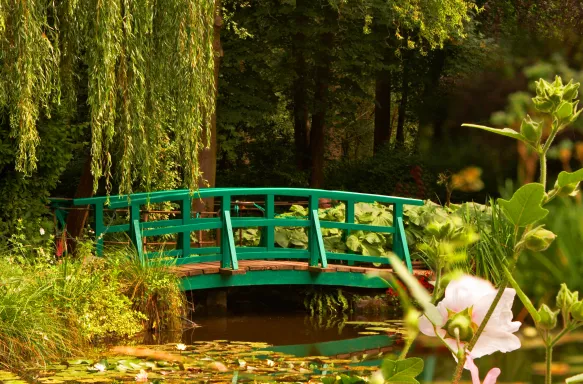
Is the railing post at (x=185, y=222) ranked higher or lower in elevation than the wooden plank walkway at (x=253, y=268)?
higher

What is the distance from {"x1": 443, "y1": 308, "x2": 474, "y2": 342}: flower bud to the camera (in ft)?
3.15

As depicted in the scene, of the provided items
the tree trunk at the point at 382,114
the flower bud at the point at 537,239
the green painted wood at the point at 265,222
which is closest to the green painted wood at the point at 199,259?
the green painted wood at the point at 265,222

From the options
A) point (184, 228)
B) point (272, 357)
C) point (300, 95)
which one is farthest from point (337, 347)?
point (300, 95)

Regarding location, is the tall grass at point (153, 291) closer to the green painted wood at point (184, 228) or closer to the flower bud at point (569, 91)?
the green painted wood at point (184, 228)

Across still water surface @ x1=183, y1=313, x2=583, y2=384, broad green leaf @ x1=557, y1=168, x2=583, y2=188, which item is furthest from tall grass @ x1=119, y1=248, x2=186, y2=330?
broad green leaf @ x1=557, y1=168, x2=583, y2=188

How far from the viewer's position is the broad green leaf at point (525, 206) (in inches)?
38.3

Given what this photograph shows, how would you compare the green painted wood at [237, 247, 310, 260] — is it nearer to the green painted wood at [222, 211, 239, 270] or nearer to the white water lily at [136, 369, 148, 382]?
the green painted wood at [222, 211, 239, 270]

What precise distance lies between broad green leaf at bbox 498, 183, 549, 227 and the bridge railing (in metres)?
8.63

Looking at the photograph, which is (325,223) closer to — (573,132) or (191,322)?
(191,322)

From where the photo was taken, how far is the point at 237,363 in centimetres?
727

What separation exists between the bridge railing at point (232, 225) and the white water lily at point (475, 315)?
338 inches

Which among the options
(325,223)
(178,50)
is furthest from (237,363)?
(325,223)

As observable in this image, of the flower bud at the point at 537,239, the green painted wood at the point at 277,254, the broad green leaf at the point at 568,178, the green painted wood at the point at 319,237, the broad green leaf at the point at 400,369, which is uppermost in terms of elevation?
the broad green leaf at the point at 568,178

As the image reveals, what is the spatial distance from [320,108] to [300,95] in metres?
0.48
